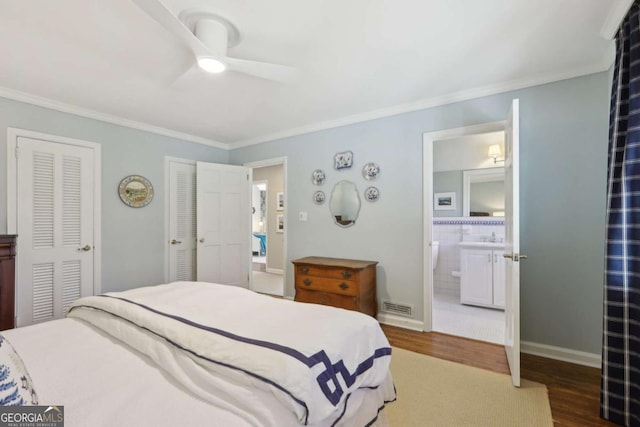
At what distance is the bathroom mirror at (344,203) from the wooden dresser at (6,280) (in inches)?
115

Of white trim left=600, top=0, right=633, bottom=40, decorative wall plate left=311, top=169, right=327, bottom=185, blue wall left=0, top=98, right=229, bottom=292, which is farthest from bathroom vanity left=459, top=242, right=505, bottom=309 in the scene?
blue wall left=0, top=98, right=229, bottom=292

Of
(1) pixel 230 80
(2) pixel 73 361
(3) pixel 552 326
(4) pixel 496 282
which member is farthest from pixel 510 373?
(1) pixel 230 80

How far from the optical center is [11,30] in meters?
1.87

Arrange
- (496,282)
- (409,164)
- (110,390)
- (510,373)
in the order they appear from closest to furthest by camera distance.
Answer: (110,390), (510,373), (409,164), (496,282)

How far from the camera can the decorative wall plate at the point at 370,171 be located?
3346mm

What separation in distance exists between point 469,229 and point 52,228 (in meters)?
5.20

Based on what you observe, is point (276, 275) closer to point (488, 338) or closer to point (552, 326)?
point (488, 338)

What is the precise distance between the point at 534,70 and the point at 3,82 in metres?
4.55

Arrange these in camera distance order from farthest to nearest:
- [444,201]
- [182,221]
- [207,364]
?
[444,201] < [182,221] < [207,364]

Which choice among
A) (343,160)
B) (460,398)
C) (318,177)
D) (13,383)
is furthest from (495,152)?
(13,383)

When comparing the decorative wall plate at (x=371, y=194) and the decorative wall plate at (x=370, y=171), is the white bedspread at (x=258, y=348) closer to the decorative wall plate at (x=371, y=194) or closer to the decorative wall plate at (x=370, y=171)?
the decorative wall plate at (x=371, y=194)

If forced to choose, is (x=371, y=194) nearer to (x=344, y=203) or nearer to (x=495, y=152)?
(x=344, y=203)

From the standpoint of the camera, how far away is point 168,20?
142 centimetres

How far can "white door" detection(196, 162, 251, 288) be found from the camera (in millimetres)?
4055
